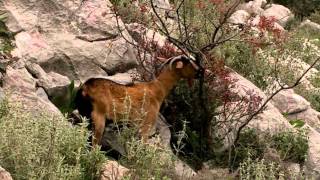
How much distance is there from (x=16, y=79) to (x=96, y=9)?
2.73 m

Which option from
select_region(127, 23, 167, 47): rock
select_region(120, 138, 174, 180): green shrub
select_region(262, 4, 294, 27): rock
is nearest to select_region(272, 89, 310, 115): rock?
select_region(127, 23, 167, 47): rock

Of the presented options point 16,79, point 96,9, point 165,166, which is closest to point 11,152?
point 165,166

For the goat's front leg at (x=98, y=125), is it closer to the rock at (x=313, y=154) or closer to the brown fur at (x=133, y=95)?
the brown fur at (x=133, y=95)

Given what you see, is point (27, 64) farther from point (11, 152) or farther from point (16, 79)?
point (11, 152)

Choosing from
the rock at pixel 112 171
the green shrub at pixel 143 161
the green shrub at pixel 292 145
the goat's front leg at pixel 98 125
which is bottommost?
the green shrub at pixel 292 145

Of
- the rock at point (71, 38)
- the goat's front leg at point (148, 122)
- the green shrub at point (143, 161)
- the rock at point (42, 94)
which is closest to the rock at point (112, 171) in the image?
the green shrub at point (143, 161)

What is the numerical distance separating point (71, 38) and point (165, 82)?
207cm

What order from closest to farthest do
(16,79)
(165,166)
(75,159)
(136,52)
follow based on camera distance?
(75,159) < (165,166) < (16,79) < (136,52)

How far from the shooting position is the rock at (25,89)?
25.4 ft

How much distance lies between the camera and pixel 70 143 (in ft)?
19.2

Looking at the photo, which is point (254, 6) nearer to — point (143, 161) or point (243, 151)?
point (243, 151)

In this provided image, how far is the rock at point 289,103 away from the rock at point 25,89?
15.4ft

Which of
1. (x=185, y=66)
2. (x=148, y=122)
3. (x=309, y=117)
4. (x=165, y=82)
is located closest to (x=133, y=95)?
(x=148, y=122)

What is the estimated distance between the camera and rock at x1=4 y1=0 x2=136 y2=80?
973 cm
